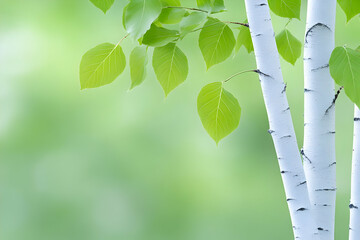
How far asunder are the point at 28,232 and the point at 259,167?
3.59 feet

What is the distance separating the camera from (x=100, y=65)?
1.52ft

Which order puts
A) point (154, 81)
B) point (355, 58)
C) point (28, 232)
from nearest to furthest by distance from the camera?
point (355, 58)
point (154, 81)
point (28, 232)

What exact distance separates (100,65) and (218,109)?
127mm

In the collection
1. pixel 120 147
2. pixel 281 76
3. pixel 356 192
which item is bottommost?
pixel 120 147

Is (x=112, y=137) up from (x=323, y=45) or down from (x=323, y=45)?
down

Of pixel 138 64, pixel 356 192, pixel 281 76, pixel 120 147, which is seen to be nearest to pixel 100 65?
pixel 138 64

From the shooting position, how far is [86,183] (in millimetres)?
2053

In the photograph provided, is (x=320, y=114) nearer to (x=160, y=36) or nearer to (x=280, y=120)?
(x=280, y=120)

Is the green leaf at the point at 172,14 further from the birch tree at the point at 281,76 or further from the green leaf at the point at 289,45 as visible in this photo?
the green leaf at the point at 289,45

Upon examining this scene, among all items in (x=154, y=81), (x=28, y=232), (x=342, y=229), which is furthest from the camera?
(x=28, y=232)

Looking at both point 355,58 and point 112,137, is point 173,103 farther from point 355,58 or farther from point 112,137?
point 355,58

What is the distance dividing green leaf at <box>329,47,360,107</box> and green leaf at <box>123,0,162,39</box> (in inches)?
6.2

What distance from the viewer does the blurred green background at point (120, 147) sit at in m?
1.93

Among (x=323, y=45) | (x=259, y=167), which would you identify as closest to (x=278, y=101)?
(x=323, y=45)
